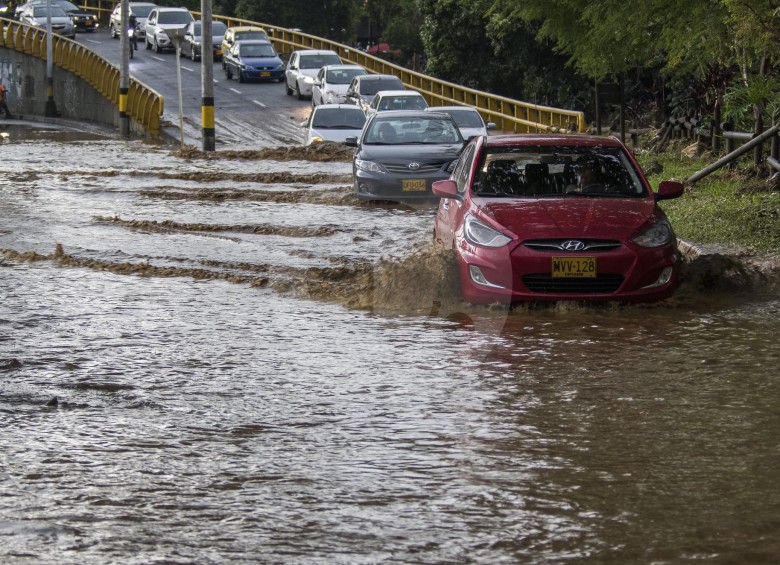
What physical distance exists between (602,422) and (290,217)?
12408 millimetres

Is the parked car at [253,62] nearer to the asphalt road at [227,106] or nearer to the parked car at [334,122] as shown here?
the asphalt road at [227,106]

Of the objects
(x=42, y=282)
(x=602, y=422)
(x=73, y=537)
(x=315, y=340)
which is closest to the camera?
(x=73, y=537)

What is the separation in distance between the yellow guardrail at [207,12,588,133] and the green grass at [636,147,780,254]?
A: 13.4m

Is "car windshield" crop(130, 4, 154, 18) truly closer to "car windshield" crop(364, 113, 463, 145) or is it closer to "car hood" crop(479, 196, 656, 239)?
"car windshield" crop(364, 113, 463, 145)

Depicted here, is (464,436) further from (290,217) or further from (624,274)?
(290,217)

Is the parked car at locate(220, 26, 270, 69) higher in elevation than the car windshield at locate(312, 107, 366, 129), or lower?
higher

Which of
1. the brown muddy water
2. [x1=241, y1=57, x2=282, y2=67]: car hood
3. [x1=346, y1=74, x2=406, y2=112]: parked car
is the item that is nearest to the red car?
the brown muddy water

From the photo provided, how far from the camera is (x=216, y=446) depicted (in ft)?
24.3

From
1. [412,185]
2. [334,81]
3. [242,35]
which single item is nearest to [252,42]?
[242,35]

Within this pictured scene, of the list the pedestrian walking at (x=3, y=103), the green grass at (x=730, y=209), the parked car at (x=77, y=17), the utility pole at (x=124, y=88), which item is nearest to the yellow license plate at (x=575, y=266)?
the green grass at (x=730, y=209)

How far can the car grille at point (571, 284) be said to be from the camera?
11.2m

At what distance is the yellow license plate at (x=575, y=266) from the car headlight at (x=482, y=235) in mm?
434

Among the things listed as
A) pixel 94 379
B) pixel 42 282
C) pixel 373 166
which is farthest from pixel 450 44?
pixel 94 379

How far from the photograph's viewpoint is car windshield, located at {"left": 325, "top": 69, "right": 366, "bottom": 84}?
149ft
